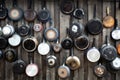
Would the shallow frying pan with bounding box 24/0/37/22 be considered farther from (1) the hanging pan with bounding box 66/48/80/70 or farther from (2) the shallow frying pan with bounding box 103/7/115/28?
(2) the shallow frying pan with bounding box 103/7/115/28

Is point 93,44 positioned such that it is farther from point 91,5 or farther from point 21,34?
point 21,34

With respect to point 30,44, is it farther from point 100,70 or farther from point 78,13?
point 100,70

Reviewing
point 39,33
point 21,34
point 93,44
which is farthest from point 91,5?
point 21,34

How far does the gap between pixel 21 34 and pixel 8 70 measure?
1.61 feet

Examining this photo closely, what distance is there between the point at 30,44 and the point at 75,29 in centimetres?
57

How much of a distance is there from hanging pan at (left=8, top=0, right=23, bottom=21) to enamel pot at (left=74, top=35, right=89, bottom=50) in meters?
0.74

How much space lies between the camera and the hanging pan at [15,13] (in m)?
2.85

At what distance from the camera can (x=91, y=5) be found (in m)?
2.81

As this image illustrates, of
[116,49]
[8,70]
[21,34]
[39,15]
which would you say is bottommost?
[8,70]

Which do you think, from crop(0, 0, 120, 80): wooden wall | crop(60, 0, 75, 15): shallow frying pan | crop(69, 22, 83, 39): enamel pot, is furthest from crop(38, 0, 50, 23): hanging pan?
crop(69, 22, 83, 39): enamel pot

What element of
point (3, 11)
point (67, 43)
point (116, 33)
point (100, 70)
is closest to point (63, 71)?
point (67, 43)

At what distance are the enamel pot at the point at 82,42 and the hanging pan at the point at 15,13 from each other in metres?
0.74

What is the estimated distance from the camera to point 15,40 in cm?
287

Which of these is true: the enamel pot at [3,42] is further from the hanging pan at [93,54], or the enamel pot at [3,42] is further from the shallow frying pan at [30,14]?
the hanging pan at [93,54]
